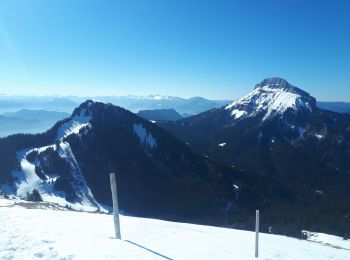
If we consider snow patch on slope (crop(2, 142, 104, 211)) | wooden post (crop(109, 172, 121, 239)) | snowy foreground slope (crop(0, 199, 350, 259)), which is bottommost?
snow patch on slope (crop(2, 142, 104, 211))

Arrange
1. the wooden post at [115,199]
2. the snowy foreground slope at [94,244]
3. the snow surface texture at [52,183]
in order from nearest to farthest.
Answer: the snowy foreground slope at [94,244]
the wooden post at [115,199]
the snow surface texture at [52,183]

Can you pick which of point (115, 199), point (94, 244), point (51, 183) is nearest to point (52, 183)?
point (51, 183)

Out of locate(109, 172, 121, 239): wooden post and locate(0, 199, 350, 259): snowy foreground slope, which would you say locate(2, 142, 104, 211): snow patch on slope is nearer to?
locate(0, 199, 350, 259): snowy foreground slope

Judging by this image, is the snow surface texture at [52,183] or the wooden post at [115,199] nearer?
the wooden post at [115,199]

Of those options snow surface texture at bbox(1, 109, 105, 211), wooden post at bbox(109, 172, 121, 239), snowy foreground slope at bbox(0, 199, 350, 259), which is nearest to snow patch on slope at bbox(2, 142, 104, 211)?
snow surface texture at bbox(1, 109, 105, 211)

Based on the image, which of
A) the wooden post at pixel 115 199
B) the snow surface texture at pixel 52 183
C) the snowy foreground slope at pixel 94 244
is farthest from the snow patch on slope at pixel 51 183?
the wooden post at pixel 115 199

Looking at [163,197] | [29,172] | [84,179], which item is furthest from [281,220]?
[29,172]

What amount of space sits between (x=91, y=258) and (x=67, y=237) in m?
3.75

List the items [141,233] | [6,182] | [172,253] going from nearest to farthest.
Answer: [172,253], [141,233], [6,182]

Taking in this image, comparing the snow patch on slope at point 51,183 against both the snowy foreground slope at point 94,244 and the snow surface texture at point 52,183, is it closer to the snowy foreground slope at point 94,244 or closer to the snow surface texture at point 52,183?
the snow surface texture at point 52,183

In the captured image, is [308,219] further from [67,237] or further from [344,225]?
[67,237]

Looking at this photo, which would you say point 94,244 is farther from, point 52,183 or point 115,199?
point 52,183

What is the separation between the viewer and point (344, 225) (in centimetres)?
18538

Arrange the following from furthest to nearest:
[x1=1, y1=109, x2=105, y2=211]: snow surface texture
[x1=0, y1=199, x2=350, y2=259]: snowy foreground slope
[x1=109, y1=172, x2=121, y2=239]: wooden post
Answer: [x1=1, y1=109, x2=105, y2=211]: snow surface texture
[x1=109, y1=172, x2=121, y2=239]: wooden post
[x1=0, y1=199, x2=350, y2=259]: snowy foreground slope
